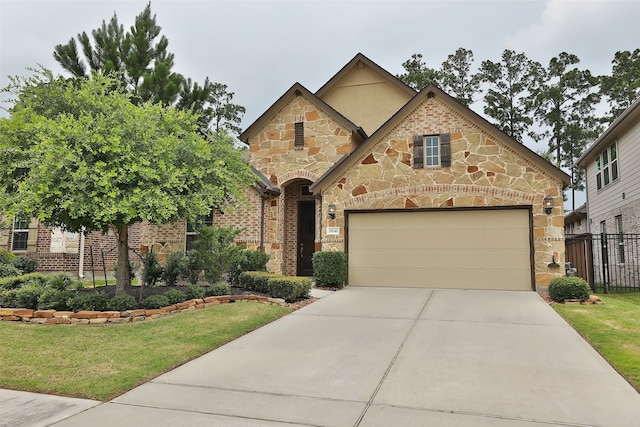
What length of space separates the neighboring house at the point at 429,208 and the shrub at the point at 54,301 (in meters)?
4.38

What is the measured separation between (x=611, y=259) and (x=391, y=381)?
666 inches

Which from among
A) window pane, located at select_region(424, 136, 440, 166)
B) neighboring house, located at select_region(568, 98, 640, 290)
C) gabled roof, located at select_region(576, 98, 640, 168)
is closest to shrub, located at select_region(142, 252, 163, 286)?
window pane, located at select_region(424, 136, 440, 166)

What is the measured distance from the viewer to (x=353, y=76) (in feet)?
62.4

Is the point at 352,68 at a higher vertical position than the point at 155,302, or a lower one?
higher

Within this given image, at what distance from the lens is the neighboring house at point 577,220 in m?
23.0

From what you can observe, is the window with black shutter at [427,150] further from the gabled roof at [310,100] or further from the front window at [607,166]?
the front window at [607,166]

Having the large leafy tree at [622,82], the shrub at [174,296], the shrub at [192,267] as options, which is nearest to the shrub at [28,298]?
the shrub at [174,296]

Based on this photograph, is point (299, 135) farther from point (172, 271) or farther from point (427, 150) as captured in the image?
point (172, 271)

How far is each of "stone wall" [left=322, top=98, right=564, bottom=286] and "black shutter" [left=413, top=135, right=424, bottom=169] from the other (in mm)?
160

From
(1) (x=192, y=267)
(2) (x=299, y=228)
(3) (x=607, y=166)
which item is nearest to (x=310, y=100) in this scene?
(2) (x=299, y=228)

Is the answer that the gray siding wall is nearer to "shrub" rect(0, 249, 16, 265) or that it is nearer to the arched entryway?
the arched entryway

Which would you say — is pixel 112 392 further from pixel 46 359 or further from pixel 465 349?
pixel 465 349

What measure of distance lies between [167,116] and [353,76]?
1182 cm

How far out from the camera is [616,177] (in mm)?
17062
